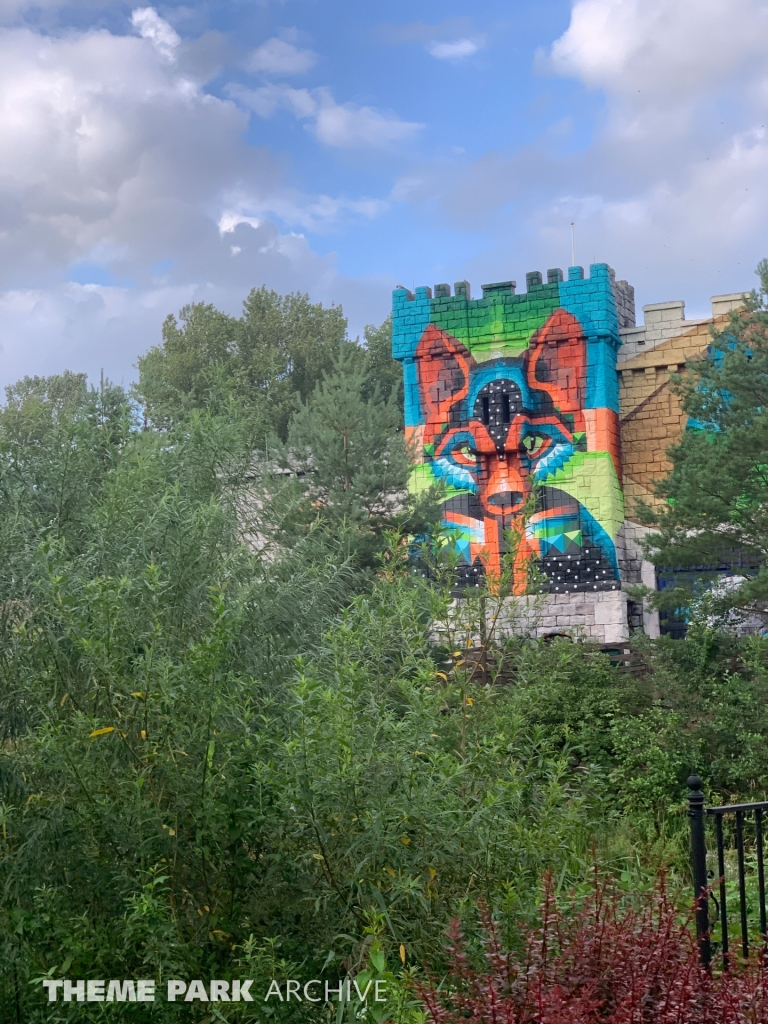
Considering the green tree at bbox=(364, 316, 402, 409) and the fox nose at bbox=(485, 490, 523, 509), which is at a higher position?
the green tree at bbox=(364, 316, 402, 409)

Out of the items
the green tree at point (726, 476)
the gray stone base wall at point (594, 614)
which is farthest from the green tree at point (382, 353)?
the green tree at point (726, 476)

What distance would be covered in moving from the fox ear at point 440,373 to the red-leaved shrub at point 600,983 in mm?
13833

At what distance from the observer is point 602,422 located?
16.3 meters

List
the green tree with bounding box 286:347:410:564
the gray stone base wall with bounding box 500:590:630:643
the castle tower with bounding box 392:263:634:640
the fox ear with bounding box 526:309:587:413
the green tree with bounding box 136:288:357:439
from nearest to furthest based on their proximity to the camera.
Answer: the green tree with bounding box 286:347:410:564, the gray stone base wall with bounding box 500:590:630:643, the castle tower with bounding box 392:263:634:640, the fox ear with bounding box 526:309:587:413, the green tree with bounding box 136:288:357:439

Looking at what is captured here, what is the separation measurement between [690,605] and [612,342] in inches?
231

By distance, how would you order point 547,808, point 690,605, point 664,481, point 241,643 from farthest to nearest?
1. point 664,481
2. point 690,605
3. point 241,643
4. point 547,808

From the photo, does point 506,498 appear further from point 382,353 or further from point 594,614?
point 382,353

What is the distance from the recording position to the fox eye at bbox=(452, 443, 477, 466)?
16828mm

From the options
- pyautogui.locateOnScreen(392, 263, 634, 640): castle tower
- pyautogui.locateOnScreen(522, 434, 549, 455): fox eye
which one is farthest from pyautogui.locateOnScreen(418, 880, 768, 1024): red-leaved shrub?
pyautogui.locateOnScreen(522, 434, 549, 455): fox eye

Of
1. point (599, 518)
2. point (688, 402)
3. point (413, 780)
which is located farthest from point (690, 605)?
point (413, 780)

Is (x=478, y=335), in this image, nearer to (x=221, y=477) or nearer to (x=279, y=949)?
(x=221, y=477)

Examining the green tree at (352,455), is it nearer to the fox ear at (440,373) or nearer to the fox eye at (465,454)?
the fox eye at (465,454)

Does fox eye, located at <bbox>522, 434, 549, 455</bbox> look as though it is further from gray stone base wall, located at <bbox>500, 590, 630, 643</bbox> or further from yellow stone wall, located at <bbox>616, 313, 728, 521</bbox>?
gray stone base wall, located at <bbox>500, 590, 630, 643</bbox>

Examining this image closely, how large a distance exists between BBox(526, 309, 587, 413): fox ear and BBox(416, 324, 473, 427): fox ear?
1.13 meters
